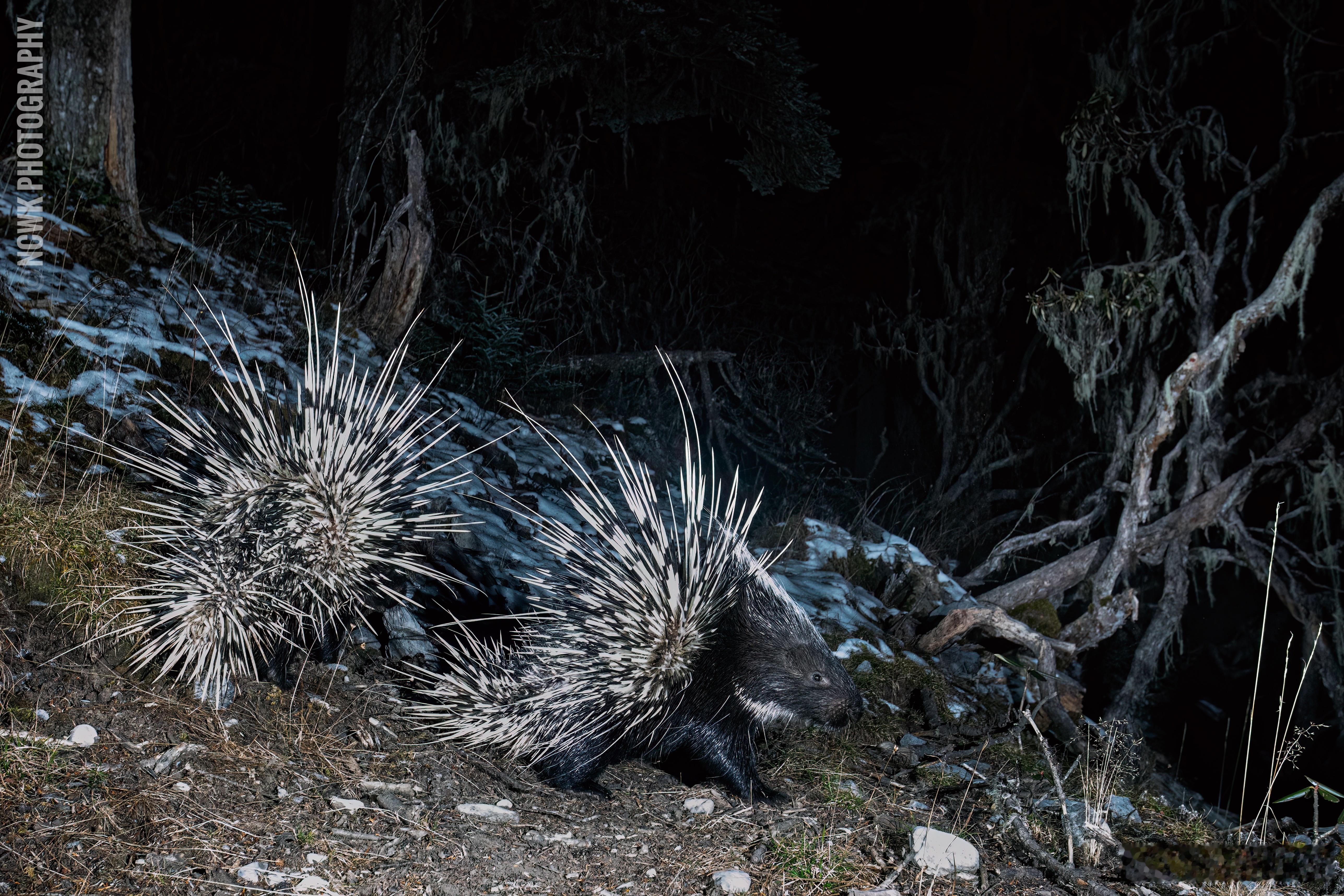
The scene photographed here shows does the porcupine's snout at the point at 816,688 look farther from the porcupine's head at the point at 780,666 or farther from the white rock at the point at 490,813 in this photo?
the white rock at the point at 490,813

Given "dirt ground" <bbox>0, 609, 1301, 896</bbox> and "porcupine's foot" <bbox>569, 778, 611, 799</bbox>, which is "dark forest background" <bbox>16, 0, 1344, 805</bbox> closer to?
"dirt ground" <bbox>0, 609, 1301, 896</bbox>

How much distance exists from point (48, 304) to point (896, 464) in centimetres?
1067

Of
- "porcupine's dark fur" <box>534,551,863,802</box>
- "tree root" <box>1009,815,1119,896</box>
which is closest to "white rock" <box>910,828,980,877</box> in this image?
"tree root" <box>1009,815,1119,896</box>

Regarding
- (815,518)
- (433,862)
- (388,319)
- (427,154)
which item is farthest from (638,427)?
(433,862)

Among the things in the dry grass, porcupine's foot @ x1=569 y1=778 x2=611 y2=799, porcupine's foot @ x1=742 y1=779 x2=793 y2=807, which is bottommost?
porcupine's foot @ x1=569 y1=778 x2=611 y2=799

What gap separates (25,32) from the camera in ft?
23.5

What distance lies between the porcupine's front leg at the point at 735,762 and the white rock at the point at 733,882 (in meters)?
0.76

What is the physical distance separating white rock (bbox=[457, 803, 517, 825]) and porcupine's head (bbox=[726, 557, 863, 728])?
1202 mm

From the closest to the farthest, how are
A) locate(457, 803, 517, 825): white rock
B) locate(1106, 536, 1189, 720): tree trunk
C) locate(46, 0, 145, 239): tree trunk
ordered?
locate(457, 803, 517, 825): white rock, locate(46, 0, 145, 239): tree trunk, locate(1106, 536, 1189, 720): tree trunk

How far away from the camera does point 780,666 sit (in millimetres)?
4418

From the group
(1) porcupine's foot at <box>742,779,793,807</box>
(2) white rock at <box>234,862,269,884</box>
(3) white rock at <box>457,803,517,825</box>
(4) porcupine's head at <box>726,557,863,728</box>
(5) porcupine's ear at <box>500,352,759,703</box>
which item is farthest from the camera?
(4) porcupine's head at <box>726,557,863,728</box>

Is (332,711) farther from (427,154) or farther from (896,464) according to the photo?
(896,464)

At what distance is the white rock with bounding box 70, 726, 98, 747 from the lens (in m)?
3.38

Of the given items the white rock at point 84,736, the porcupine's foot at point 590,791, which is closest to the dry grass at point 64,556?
the white rock at point 84,736
